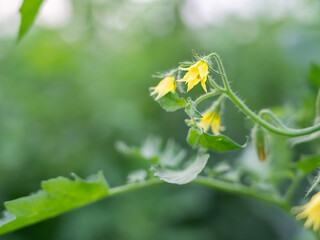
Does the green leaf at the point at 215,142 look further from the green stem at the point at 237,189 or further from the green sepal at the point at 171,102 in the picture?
the green stem at the point at 237,189

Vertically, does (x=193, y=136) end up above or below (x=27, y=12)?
below

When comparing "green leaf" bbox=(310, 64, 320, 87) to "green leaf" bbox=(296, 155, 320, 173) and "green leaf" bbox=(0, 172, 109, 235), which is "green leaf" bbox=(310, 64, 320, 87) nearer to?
"green leaf" bbox=(296, 155, 320, 173)

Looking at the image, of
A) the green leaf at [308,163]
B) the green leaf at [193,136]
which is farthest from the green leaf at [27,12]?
the green leaf at [308,163]

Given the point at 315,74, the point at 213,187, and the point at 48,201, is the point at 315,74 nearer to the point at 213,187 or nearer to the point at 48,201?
the point at 213,187

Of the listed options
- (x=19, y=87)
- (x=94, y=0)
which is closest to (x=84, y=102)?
(x=19, y=87)

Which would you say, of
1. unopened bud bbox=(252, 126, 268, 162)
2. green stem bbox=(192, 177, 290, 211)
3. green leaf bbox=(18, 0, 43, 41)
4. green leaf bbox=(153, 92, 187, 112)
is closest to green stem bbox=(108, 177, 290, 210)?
green stem bbox=(192, 177, 290, 211)

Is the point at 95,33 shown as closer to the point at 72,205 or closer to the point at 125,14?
the point at 125,14

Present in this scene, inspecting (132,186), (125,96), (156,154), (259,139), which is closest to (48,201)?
(132,186)
